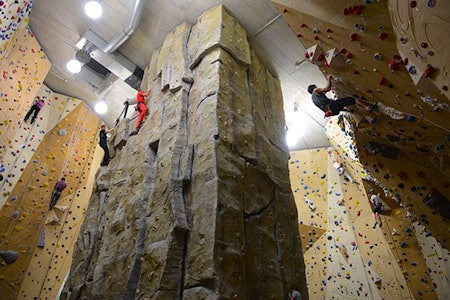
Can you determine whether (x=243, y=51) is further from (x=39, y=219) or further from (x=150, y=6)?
(x=39, y=219)

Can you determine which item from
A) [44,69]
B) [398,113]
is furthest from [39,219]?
[398,113]

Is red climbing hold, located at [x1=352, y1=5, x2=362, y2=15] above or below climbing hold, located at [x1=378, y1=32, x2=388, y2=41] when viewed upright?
above

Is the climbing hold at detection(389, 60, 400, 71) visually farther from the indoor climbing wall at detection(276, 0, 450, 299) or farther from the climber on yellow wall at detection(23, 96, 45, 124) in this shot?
the climber on yellow wall at detection(23, 96, 45, 124)

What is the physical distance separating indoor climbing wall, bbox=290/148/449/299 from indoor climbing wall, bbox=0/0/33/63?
588cm

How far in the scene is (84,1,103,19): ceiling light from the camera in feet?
17.3

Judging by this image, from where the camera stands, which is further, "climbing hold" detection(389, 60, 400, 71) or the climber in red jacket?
the climber in red jacket

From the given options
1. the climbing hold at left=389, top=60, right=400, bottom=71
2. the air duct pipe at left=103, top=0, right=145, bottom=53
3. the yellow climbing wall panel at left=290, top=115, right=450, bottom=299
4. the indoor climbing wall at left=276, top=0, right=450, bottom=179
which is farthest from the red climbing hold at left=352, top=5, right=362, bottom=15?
the air duct pipe at left=103, top=0, right=145, bottom=53

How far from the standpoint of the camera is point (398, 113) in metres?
3.47

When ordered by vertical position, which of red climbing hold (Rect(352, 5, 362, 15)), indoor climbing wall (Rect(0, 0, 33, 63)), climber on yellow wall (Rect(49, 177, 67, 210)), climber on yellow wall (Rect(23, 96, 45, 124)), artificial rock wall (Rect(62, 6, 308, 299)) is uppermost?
climber on yellow wall (Rect(23, 96, 45, 124))

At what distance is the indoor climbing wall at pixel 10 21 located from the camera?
14.4 ft

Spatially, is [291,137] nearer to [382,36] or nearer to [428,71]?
[382,36]

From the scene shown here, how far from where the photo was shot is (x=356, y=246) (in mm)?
5832

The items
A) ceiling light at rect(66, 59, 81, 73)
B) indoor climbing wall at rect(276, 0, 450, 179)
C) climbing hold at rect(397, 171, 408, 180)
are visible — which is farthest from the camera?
ceiling light at rect(66, 59, 81, 73)

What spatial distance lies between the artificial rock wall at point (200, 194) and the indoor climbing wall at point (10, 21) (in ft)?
6.90
